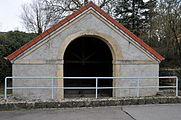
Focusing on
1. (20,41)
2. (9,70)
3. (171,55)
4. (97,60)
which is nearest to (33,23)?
(20,41)

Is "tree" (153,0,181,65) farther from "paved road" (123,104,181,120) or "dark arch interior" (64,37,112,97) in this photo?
"paved road" (123,104,181,120)

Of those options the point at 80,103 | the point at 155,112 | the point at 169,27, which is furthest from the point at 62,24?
the point at 169,27

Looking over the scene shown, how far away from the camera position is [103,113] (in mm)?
5820

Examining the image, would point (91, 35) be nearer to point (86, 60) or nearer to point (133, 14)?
point (86, 60)

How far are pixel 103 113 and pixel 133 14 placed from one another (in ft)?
52.1

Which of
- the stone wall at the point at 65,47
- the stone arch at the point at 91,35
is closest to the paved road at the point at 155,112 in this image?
the stone wall at the point at 65,47

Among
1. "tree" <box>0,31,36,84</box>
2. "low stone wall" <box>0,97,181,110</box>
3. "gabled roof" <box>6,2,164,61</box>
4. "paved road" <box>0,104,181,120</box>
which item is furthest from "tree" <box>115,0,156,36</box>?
"paved road" <box>0,104,181,120</box>

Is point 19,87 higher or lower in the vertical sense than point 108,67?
lower

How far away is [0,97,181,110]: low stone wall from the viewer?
6.21 m

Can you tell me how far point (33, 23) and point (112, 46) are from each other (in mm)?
23727

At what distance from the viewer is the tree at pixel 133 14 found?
63.1 ft

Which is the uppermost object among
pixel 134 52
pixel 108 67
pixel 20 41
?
pixel 20 41

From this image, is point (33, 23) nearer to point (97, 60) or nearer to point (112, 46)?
point (97, 60)

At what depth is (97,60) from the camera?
13086 mm
